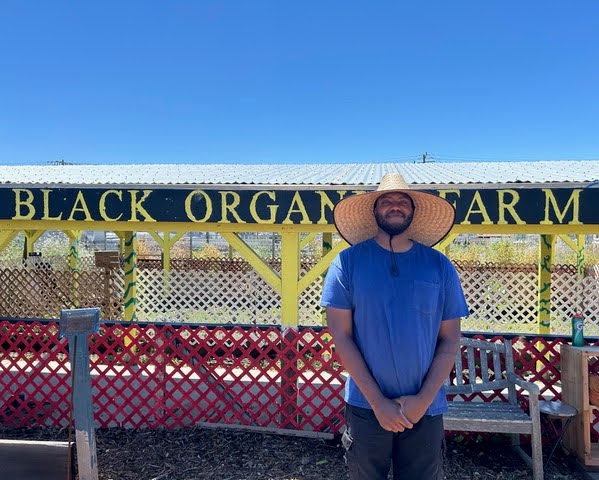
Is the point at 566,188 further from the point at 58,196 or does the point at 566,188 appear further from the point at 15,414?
the point at 15,414

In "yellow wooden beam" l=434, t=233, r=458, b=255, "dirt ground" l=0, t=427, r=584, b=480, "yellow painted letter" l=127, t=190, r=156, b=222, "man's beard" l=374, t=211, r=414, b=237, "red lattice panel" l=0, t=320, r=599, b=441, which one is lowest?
"dirt ground" l=0, t=427, r=584, b=480

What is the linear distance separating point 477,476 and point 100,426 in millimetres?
3298

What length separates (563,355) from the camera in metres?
3.83

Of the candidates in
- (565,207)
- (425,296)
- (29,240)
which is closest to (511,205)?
(565,207)

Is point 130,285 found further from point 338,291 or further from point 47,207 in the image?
point 338,291

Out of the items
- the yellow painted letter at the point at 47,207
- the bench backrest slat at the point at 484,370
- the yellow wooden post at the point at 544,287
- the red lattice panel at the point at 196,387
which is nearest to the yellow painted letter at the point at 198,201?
the red lattice panel at the point at 196,387

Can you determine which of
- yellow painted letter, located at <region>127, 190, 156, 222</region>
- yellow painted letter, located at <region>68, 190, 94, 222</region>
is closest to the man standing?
yellow painted letter, located at <region>127, 190, 156, 222</region>

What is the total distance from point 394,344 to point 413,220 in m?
0.80

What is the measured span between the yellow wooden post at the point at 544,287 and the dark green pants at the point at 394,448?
20.0 ft

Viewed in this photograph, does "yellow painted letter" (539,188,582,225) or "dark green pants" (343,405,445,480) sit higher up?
"yellow painted letter" (539,188,582,225)

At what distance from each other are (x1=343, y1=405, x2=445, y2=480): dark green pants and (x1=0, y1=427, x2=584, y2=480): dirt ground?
5.33 feet

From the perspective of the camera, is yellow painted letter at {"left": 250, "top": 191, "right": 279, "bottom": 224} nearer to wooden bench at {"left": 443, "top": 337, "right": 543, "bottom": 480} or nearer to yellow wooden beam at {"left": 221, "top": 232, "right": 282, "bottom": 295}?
yellow wooden beam at {"left": 221, "top": 232, "right": 282, "bottom": 295}

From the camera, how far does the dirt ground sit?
11.6ft

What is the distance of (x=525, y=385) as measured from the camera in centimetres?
342
